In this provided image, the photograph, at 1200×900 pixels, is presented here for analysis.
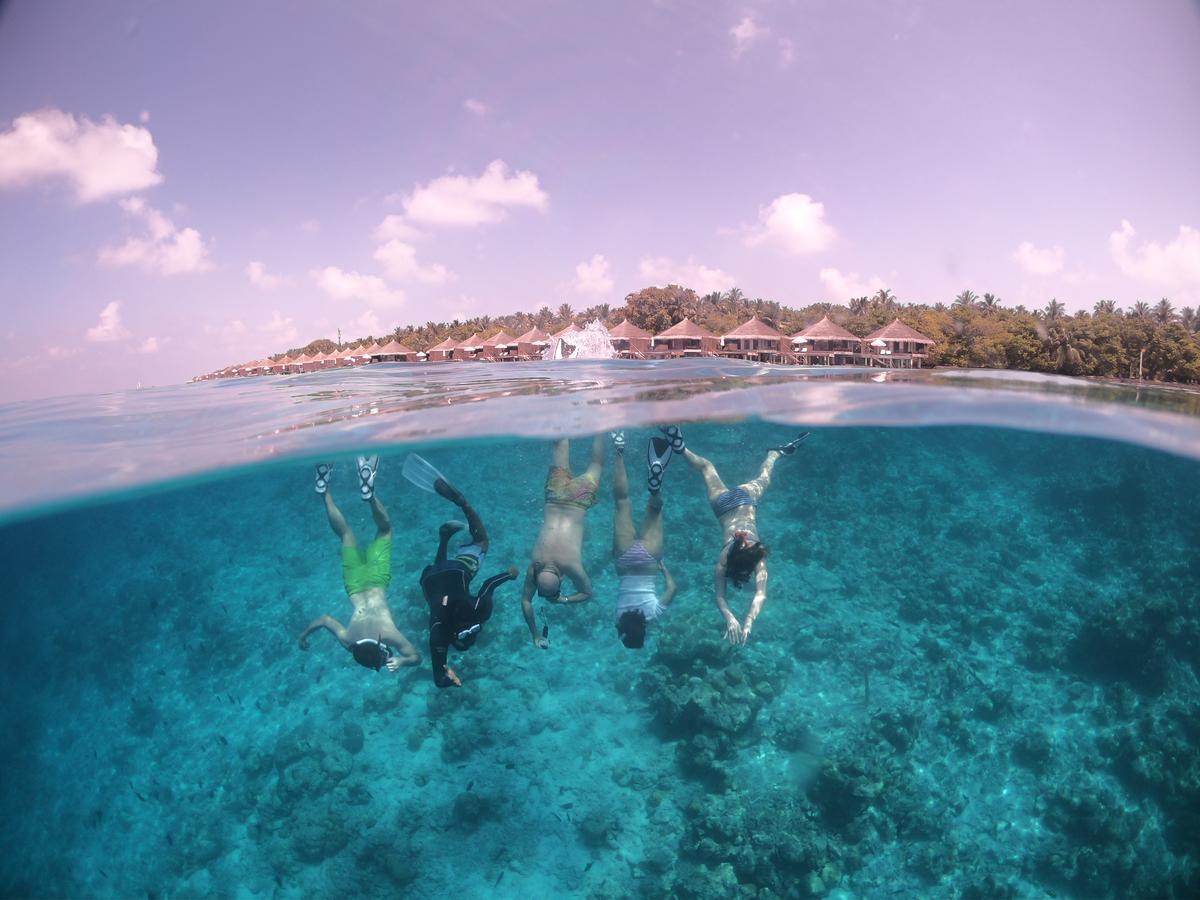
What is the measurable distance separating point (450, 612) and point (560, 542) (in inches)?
91.3

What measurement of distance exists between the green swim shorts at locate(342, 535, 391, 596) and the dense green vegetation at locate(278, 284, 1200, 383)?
3063cm

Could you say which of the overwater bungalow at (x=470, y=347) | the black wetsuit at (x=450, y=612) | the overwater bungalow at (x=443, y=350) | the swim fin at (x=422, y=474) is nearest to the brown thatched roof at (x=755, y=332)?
the overwater bungalow at (x=470, y=347)

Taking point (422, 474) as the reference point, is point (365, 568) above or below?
below

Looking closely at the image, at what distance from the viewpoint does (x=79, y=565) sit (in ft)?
78.6

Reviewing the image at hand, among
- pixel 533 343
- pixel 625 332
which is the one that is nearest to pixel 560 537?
pixel 625 332

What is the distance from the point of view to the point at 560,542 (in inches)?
331

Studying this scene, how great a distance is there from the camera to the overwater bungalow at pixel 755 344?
35031mm

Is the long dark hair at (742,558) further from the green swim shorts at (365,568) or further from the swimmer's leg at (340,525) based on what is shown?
the swimmer's leg at (340,525)

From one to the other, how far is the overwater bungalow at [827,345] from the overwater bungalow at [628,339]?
9602 millimetres

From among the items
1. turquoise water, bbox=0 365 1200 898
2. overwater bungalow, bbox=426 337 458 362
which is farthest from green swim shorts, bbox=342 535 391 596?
overwater bungalow, bbox=426 337 458 362

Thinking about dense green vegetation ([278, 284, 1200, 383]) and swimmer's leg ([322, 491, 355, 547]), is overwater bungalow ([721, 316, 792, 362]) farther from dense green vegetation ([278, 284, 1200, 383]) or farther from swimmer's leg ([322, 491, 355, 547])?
A: swimmer's leg ([322, 491, 355, 547])

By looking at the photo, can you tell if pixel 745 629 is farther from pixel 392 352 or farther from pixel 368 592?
pixel 392 352

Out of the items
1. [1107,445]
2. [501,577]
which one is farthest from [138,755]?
[1107,445]

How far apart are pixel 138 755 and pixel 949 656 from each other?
17694mm
